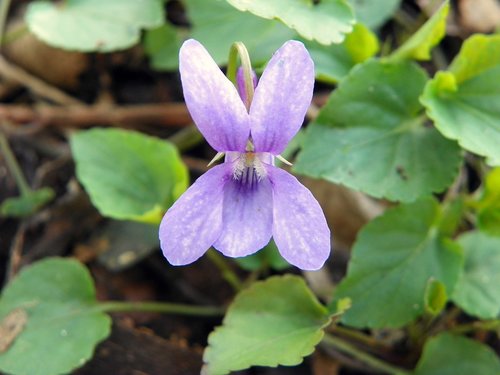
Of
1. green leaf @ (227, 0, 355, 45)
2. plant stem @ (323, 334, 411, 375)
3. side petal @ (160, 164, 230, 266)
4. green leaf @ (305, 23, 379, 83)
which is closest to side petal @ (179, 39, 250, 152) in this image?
side petal @ (160, 164, 230, 266)

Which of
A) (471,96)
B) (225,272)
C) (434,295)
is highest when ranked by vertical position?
(471,96)

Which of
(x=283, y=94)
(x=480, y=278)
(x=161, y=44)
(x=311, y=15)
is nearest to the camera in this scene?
(x=283, y=94)

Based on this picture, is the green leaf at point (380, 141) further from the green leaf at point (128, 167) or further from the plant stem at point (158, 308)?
the plant stem at point (158, 308)

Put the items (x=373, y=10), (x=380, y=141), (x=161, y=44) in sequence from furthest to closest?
(x=161, y=44) < (x=373, y=10) < (x=380, y=141)

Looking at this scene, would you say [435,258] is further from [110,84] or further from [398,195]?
[110,84]

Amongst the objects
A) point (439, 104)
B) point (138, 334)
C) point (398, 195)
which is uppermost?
point (439, 104)

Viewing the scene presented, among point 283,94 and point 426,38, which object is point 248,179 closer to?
point 283,94

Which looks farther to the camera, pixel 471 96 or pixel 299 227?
pixel 471 96

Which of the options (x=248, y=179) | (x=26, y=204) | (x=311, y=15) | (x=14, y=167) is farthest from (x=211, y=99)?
(x=14, y=167)

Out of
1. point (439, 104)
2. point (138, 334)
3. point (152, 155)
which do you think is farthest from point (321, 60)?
point (138, 334)
